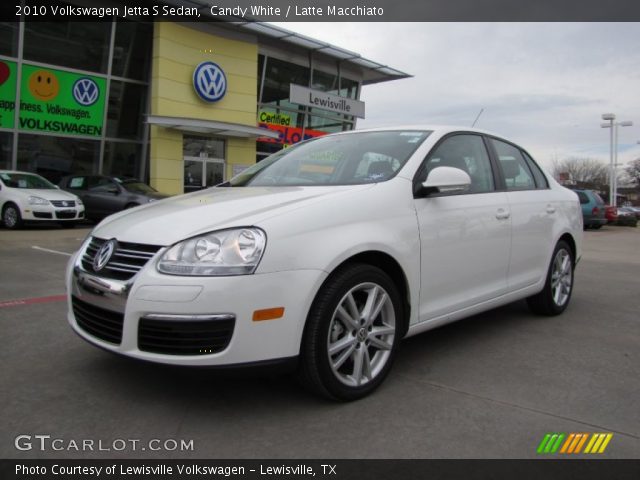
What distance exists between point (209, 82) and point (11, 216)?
9138mm

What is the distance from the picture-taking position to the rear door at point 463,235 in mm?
3250

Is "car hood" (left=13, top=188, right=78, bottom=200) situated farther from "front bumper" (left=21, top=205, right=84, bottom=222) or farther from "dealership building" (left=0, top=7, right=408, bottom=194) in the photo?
"dealership building" (left=0, top=7, right=408, bottom=194)

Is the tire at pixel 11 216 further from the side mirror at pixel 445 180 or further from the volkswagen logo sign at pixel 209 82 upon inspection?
the side mirror at pixel 445 180

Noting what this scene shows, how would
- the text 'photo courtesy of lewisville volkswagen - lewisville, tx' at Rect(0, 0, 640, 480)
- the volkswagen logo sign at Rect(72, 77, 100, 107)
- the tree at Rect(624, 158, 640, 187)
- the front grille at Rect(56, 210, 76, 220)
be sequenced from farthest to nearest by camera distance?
the tree at Rect(624, 158, 640, 187), the volkswagen logo sign at Rect(72, 77, 100, 107), the front grille at Rect(56, 210, 76, 220), the text 'photo courtesy of lewisville volkswagen - lewisville, tx' at Rect(0, 0, 640, 480)

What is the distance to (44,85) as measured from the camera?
1691 cm

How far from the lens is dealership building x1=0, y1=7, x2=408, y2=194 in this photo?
1664cm

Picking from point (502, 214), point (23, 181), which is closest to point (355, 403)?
point (502, 214)

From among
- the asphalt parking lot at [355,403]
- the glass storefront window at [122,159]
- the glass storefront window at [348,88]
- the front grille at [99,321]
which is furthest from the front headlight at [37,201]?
the glass storefront window at [348,88]

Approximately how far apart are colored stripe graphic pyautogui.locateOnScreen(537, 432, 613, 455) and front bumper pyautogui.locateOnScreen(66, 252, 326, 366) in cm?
120

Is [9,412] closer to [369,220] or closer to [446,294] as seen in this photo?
[369,220]

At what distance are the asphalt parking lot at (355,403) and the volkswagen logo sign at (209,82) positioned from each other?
1616cm

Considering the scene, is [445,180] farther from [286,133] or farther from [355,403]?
[286,133]

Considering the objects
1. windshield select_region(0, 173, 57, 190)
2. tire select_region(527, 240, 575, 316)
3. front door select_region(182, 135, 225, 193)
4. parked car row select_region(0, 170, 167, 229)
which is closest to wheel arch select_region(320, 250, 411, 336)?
tire select_region(527, 240, 575, 316)
